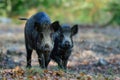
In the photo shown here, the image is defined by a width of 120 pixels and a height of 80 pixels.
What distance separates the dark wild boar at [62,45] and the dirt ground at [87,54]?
0.33 metres

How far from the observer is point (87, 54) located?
1888 cm

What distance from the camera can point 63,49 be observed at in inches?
541

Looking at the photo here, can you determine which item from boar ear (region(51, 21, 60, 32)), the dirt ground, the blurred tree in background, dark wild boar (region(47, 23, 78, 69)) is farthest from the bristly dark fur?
the blurred tree in background

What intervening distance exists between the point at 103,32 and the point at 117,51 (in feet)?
29.9

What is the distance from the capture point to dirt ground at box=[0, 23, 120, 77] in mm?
14941

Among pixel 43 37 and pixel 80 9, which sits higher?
pixel 80 9

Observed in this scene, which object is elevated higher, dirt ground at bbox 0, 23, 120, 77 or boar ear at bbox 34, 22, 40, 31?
boar ear at bbox 34, 22, 40, 31

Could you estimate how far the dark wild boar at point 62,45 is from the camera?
13625 mm

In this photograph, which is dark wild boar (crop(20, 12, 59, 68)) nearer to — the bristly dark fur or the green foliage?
the bristly dark fur

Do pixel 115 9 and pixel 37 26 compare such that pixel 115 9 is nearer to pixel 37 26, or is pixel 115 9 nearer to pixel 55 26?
pixel 55 26

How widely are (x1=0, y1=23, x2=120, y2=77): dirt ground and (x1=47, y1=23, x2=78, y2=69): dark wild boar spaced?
1.09 ft

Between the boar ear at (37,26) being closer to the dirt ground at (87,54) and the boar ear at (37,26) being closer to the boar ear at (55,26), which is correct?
the boar ear at (55,26)

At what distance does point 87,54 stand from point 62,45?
17.6 ft

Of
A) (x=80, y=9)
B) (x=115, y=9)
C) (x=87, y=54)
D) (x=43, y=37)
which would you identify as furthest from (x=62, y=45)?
(x=80, y=9)
